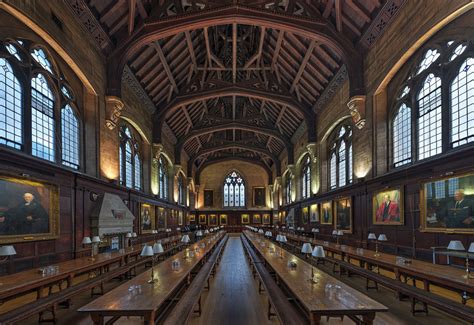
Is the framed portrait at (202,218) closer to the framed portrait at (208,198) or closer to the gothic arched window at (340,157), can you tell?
the framed portrait at (208,198)

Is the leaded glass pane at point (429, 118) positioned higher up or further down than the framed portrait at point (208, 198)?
higher up

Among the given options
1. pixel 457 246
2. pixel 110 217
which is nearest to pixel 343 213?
pixel 457 246

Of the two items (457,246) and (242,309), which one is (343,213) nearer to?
(242,309)

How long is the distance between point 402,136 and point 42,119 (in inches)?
461

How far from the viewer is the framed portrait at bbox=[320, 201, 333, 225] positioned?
681 inches

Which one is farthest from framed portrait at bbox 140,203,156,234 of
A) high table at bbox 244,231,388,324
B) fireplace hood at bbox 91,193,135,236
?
high table at bbox 244,231,388,324

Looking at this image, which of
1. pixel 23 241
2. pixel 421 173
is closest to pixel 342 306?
pixel 421 173

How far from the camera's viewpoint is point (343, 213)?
1530cm

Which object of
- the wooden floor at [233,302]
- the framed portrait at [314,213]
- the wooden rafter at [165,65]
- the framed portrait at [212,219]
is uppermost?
the wooden rafter at [165,65]

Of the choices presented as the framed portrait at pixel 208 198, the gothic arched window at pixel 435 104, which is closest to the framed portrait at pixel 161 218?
the gothic arched window at pixel 435 104

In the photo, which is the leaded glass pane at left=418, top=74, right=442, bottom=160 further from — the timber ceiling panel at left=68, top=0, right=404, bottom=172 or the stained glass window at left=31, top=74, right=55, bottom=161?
the stained glass window at left=31, top=74, right=55, bottom=161

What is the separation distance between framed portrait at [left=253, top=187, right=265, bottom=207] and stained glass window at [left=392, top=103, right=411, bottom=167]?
96.6 feet

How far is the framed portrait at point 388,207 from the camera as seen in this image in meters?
10.3

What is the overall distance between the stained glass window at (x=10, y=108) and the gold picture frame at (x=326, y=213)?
14.3 meters
